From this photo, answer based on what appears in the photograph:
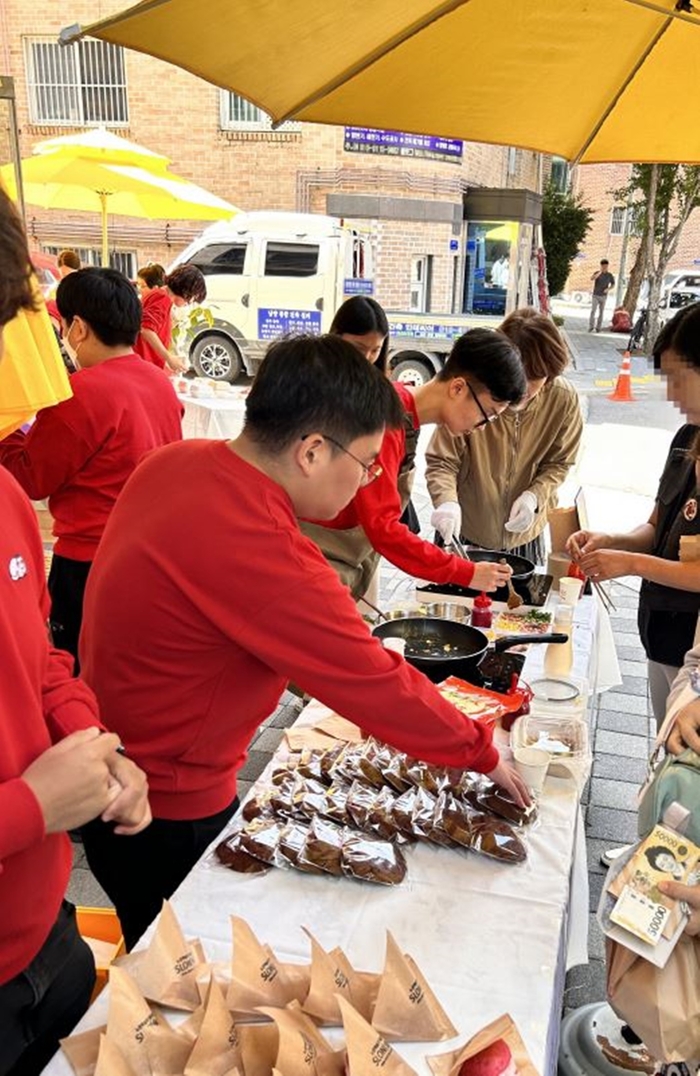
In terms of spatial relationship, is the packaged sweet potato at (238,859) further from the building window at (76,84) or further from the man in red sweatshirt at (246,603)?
the building window at (76,84)

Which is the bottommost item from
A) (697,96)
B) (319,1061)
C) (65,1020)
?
(65,1020)

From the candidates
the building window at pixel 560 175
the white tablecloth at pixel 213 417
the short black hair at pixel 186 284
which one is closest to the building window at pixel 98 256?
the short black hair at pixel 186 284

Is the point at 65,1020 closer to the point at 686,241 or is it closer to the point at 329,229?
the point at 329,229

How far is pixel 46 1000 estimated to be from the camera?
1.24 meters

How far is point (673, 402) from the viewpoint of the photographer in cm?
214

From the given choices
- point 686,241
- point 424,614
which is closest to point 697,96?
point 424,614

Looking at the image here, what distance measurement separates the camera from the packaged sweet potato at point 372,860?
1463 mm

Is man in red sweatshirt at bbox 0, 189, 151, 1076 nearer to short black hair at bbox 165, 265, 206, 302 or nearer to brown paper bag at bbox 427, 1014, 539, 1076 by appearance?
brown paper bag at bbox 427, 1014, 539, 1076

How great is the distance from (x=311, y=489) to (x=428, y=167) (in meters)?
14.1

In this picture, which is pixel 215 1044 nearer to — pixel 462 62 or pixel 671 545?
pixel 671 545

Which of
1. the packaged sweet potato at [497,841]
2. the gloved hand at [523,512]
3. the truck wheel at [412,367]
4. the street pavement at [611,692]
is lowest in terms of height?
the street pavement at [611,692]

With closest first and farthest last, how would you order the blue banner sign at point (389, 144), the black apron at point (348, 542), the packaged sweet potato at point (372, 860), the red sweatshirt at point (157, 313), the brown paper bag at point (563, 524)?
the packaged sweet potato at point (372, 860) < the brown paper bag at point (563, 524) < the black apron at point (348, 542) < the red sweatshirt at point (157, 313) < the blue banner sign at point (389, 144)

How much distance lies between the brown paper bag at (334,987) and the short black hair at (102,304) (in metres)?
2.16

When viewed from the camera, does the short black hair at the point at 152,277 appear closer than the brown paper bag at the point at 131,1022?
No
